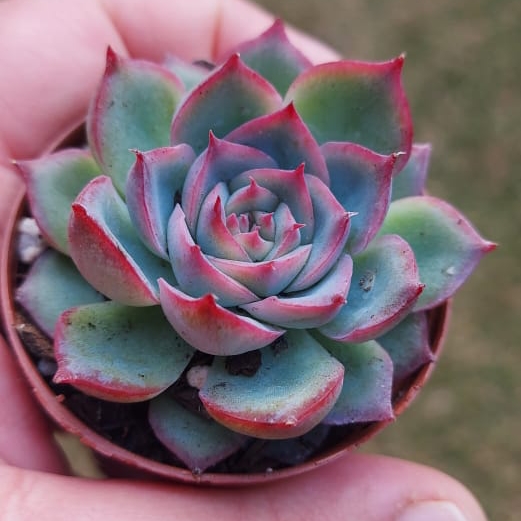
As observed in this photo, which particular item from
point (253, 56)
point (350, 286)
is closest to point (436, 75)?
point (253, 56)

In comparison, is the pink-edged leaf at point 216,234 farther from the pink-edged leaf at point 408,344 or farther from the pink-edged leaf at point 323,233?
the pink-edged leaf at point 408,344

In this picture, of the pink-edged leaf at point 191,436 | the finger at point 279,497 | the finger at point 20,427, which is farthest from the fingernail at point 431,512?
the finger at point 20,427

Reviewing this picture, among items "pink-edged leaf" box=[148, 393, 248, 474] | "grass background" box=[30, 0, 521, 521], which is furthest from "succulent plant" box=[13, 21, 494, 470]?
"grass background" box=[30, 0, 521, 521]

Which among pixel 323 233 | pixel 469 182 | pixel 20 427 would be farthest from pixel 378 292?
pixel 469 182

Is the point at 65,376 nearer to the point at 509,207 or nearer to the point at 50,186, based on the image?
the point at 50,186

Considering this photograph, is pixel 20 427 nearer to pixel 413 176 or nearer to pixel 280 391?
pixel 280 391

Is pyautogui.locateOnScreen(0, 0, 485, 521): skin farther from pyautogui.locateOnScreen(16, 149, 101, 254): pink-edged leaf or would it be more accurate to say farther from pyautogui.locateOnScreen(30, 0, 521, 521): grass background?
pyautogui.locateOnScreen(30, 0, 521, 521): grass background
